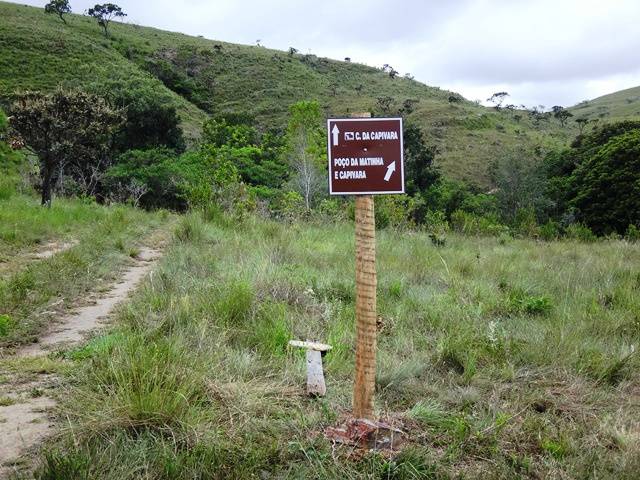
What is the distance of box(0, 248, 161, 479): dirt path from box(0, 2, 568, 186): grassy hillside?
34.9 metres

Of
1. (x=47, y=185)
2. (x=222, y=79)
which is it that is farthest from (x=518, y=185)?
(x=222, y=79)

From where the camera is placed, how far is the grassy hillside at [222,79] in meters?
44.7

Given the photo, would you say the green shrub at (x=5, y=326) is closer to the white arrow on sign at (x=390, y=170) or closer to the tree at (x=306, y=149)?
the white arrow on sign at (x=390, y=170)

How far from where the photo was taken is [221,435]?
2779mm

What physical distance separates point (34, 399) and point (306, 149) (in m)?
31.3

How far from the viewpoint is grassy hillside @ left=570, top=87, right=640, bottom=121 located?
91250mm

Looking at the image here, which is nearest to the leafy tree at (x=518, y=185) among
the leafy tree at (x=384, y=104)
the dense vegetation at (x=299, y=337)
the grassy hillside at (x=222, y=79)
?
the grassy hillside at (x=222, y=79)

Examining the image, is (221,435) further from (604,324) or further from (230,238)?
(230,238)

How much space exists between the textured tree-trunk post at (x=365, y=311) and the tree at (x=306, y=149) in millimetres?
26239

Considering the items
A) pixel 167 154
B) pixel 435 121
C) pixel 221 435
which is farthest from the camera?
pixel 435 121

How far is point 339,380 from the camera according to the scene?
12.5ft

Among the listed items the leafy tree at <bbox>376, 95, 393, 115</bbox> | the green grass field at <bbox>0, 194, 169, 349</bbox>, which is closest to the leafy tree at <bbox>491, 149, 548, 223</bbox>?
the leafy tree at <bbox>376, 95, 393, 115</bbox>

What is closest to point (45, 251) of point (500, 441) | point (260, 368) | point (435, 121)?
point (260, 368)

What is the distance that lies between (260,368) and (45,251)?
214 inches
